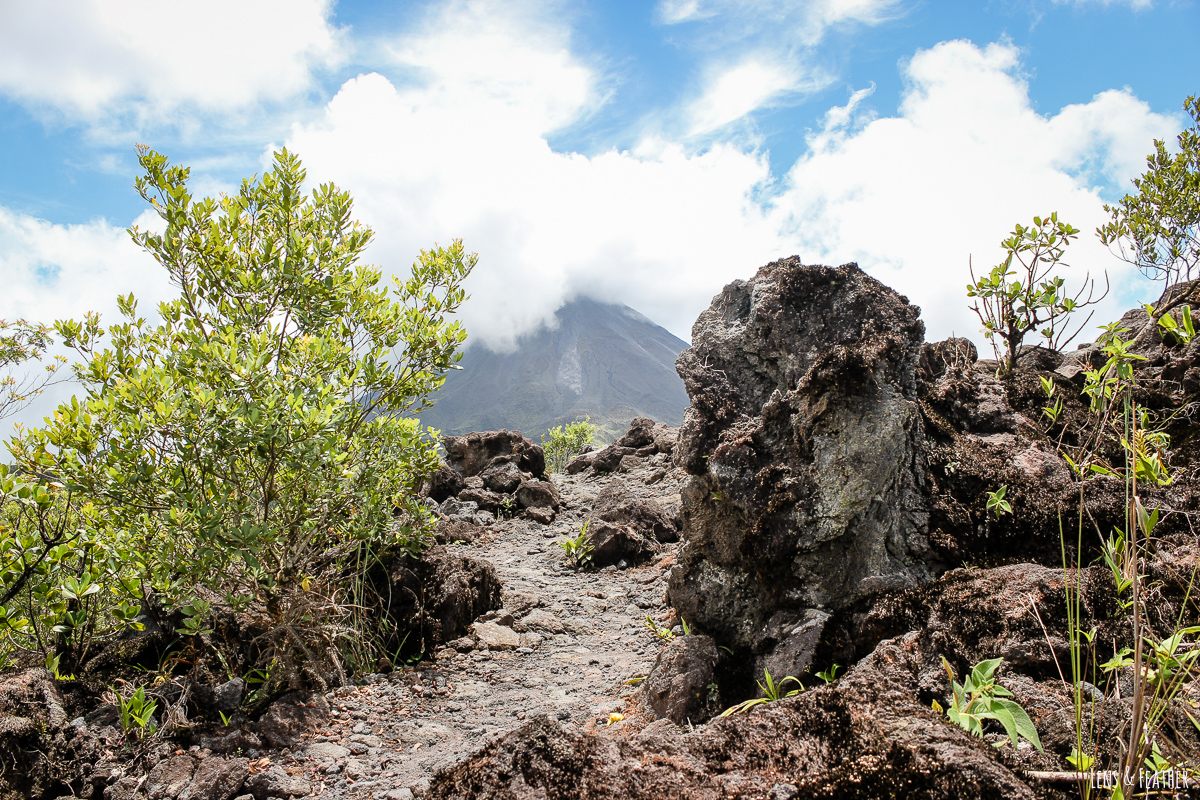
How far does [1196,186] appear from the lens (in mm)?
9461

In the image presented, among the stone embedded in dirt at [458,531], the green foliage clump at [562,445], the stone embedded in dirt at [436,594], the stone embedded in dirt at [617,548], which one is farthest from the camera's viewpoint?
the green foliage clump at [562,445]

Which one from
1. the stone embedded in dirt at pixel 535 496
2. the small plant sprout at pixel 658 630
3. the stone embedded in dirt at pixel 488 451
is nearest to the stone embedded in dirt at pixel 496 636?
the small plant sprout at pixel 658 630

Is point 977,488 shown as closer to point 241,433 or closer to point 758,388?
point 758,388

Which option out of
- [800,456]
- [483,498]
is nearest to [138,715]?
[800,456]

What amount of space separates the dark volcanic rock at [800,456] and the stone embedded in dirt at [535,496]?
27.4 feet

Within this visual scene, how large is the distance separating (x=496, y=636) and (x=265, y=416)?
3.43 m

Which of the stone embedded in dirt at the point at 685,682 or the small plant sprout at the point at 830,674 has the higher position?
the small plant sprout at the point at 830,674

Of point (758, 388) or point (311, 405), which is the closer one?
point (311, 405)

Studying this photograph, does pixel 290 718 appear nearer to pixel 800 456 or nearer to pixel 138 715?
pixel 138 715

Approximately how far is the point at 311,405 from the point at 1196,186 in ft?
42.2

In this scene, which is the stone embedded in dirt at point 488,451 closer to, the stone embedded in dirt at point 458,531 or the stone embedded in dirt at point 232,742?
the stone embedded in dirt at point 458,531

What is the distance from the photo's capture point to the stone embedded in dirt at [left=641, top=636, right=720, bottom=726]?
3557 millimetres

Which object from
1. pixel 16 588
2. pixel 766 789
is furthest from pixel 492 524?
pixel 766 789

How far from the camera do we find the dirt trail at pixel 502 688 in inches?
149
